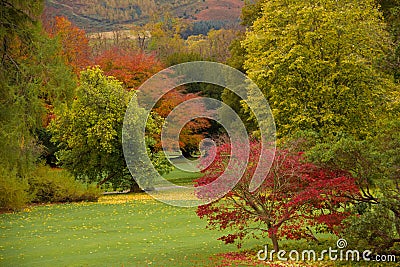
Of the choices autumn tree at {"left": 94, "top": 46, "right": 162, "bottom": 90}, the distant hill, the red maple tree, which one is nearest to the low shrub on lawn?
the red maple tree

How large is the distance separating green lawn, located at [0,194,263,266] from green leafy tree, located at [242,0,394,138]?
7.13 metres

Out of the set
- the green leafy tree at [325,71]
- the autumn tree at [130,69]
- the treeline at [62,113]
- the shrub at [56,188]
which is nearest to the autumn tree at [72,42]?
the treeline at [62,113]

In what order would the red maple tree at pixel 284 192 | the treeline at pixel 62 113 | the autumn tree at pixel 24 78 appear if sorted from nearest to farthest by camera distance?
1. the red maple tree at pixel 284 192
2. the autumn tree at pixel 24 78
3. the treeline at pixel 62 113

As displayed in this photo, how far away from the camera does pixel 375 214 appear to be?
12758 mm

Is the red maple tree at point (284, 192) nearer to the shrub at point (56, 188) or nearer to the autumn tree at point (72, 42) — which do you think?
the shrub at point (56, 188)

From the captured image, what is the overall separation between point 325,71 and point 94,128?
42.6 ft

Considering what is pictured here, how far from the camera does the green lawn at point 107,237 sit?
1550cm

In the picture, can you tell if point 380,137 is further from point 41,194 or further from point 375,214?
point 41,194

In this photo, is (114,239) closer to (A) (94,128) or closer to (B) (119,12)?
(A) (94,128)

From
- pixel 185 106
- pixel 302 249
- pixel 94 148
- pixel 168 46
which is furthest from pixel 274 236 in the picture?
pixel 168 46

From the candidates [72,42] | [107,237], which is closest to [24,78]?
[107,237]

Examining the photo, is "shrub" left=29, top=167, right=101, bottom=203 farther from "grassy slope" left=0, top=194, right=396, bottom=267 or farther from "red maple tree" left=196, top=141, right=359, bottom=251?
"red maple tree" left=196, top=141, right=359, bottom=251

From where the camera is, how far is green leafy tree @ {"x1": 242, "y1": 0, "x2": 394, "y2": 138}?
27.8 metres

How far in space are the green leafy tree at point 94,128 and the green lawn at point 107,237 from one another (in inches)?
230
